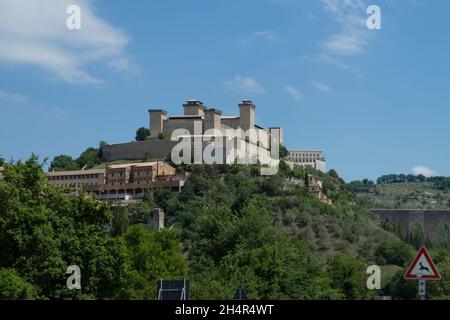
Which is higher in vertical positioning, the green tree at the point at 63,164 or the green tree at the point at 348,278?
the green tree at the point at 63,164

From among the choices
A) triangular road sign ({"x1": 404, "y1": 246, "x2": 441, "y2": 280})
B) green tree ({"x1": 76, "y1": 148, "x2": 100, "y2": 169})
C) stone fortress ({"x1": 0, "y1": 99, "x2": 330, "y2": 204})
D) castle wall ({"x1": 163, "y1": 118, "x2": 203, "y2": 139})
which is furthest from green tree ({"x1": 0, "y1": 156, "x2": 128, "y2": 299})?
green tree ({"x1": 76, "y1": 148, "x2": 100, "y2": 169})

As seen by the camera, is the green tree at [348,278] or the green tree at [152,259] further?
the green tree at [348,278]

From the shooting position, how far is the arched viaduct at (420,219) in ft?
443

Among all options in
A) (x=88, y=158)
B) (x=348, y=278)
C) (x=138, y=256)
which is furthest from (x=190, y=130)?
(x=138, y=256)

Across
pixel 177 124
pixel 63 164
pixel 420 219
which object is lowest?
pixel 420 219

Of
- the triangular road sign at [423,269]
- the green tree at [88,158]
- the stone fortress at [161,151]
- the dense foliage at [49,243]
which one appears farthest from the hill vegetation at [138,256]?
the green tree at [88,158]

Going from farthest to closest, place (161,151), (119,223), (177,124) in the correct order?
(177,124), (161,151), (119,223)

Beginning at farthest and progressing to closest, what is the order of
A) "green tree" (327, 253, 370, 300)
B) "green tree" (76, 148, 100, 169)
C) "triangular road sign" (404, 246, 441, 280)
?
"green tree" (76, 148, 100, 169), "green tree" (327, 253, 370, 300), "triangular road sign" (404, 246, 441, 280)

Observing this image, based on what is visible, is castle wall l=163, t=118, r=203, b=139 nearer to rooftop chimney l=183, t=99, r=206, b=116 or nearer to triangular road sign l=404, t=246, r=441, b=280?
rooftop chimney l=183, t=99, r=206, b=116

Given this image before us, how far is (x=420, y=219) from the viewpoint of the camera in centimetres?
13700

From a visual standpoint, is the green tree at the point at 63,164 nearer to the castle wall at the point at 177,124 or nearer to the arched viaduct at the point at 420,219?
the castle wall at the point at 177,124

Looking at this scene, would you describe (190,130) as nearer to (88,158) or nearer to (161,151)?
(161,151)

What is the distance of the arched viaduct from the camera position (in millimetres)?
135000
